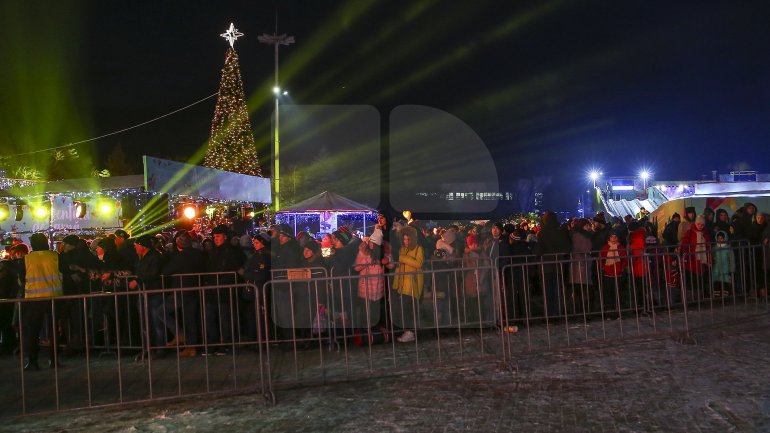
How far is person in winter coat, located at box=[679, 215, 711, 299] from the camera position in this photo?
31.0 ft

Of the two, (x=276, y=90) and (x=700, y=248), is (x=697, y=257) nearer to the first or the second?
(x=700, y=248)

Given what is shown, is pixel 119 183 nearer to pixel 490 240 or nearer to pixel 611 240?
pixel 490 240

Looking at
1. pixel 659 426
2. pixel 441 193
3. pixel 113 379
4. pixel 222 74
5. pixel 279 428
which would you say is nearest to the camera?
pixel 659 426

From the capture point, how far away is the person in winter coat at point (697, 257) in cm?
945

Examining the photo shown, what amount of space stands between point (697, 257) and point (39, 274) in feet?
31.1

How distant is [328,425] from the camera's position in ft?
17.3

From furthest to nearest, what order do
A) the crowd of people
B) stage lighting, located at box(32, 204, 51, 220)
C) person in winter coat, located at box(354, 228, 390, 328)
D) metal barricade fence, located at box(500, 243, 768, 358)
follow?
stage lighting, located at box(32, 204, 51, 220) < metal barricade fence, located at box(500, 243, 768, 358) < person in winter coat, located at box(354, 228, 390, 328) < the crowd of people

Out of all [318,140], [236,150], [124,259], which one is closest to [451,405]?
[124,259]

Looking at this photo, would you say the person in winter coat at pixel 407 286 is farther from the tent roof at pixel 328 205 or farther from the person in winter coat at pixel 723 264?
the tent roof at pixel 328 205

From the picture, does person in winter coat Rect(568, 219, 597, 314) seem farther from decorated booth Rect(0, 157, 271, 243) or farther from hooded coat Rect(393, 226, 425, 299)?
decorated booth Rect(0, 157, 271, 243)

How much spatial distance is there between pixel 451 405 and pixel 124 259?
6.31 m

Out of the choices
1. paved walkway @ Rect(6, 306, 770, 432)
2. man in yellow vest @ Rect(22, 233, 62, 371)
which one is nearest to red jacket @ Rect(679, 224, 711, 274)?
paved walkway @ Rect(6, 306, 770, 432)

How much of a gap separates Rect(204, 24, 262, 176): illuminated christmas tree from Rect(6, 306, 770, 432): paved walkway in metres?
19.1

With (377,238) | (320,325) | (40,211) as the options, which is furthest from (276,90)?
(320,325)
